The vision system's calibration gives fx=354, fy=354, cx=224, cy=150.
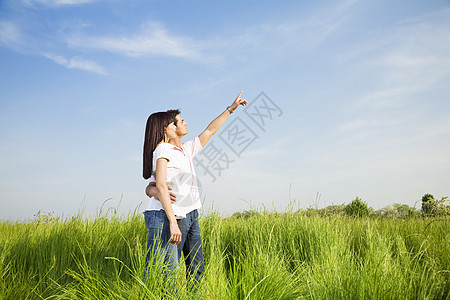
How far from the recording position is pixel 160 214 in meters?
2.91

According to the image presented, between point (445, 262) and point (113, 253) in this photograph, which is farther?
point (113, 253)

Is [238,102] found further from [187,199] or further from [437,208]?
[437,208]

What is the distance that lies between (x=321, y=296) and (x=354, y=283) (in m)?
0.25

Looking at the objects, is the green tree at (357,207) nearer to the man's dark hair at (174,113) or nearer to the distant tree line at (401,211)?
the distant tree line at (401,211)

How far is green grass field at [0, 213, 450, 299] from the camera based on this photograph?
2.63m

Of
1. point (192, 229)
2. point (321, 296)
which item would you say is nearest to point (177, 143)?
point (192, 229)

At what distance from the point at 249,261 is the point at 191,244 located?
60cm

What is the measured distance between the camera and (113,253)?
4828 millimetres

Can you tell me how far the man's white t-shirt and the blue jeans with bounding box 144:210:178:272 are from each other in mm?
80

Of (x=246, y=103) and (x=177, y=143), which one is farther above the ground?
(x=246, y=103)

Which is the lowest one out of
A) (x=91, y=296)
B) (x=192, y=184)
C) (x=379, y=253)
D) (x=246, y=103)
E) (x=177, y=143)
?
(x=91, y=296)

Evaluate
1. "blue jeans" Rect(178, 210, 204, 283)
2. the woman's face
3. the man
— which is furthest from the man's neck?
"blue jeans" Rect(178, 210, 204, 283)

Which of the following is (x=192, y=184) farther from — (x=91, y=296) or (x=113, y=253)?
(x=113, y=253)

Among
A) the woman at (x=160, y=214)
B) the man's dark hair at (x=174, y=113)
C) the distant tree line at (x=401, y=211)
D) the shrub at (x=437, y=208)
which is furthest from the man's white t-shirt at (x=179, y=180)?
the shrub at (x=437, y=208)
